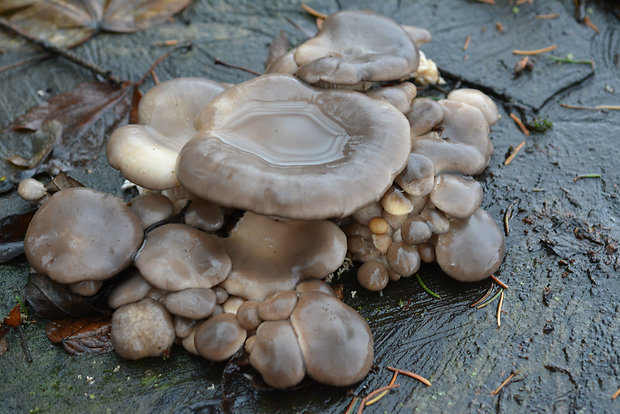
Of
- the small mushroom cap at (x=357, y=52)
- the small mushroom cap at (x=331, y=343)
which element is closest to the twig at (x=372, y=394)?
the small mushroom cap at (x=331, y=343)

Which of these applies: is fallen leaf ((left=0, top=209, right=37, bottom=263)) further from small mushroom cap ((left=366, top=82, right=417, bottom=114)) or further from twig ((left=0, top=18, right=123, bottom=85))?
small mushroom cap ((left=366, top=82, right=417, bottom=114))

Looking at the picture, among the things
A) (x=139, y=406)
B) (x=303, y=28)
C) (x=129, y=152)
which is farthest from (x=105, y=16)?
(x=139, y=406)

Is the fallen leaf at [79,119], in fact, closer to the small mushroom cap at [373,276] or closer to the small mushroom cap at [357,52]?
the small mushroom cap at [357,52]

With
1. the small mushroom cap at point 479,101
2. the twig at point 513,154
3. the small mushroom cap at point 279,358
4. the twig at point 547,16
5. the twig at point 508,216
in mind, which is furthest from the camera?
the twig at point 547,16

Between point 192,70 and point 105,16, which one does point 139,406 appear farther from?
point 105,16

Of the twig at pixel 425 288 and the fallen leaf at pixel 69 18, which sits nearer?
the twig at pixel 425 288

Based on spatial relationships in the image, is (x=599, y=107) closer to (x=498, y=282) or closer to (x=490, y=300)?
(x=498, y=282)
